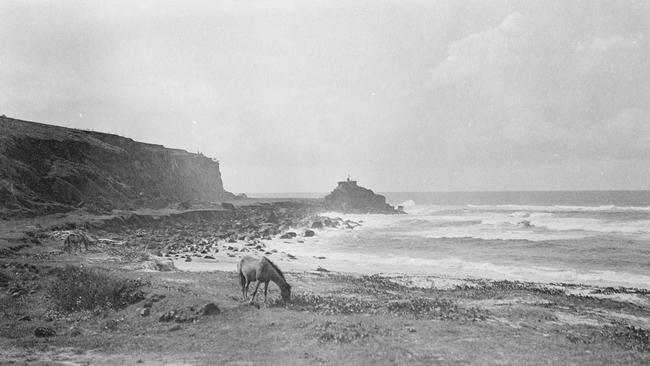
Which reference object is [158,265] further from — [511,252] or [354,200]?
[354,200]

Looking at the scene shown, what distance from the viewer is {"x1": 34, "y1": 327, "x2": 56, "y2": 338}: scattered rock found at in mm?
13180

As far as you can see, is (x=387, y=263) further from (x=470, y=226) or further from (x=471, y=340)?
(x=470, y=226)

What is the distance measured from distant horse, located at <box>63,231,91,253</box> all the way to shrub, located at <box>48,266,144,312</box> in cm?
1169

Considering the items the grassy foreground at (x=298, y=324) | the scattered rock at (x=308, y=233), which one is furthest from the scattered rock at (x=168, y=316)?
the scattered rock at (x=308, y=233)

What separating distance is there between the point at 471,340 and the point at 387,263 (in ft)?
70.8

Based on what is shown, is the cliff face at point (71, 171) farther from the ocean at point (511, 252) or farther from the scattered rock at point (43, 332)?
the scattered rock at point (43, 332)

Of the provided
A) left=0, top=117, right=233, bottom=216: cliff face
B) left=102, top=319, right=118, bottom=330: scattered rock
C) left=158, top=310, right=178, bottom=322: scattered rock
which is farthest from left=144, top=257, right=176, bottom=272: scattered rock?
left=0, top=117, right=233, bottom=216: cliff face

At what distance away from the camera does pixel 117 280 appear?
694 inches

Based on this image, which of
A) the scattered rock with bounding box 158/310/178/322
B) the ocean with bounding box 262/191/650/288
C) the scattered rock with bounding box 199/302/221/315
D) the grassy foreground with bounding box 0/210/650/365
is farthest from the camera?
the ocean with bounding box 262/191/650/288

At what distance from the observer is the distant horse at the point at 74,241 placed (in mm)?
27734

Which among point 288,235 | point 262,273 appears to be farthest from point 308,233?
point 262,273

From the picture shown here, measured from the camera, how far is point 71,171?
51812 mm

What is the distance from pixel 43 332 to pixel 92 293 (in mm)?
2948

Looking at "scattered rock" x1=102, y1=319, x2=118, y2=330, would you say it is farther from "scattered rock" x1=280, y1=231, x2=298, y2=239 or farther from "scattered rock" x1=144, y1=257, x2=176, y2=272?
"scattered rock" x1=280, y1=231, x2=298, y2=239
